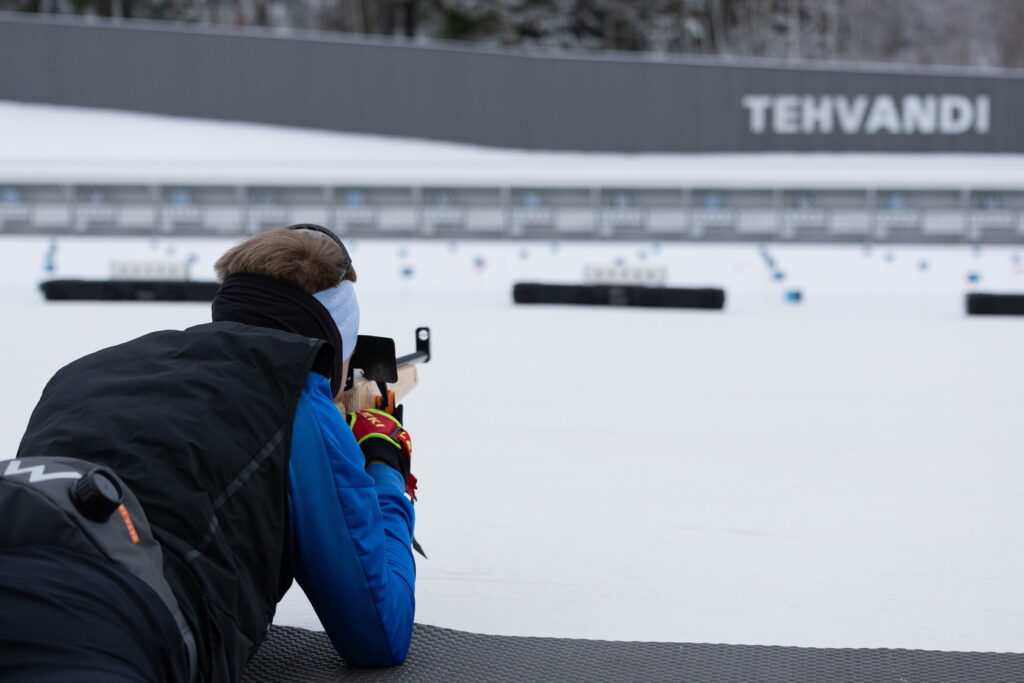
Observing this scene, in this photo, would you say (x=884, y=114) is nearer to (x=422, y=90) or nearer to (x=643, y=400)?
(x=422, y=90)

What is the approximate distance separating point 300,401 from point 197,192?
55.0 ft

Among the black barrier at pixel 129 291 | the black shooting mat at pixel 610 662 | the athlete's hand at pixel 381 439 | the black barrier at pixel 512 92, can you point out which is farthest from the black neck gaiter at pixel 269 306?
the black barrier at pixel 512 92

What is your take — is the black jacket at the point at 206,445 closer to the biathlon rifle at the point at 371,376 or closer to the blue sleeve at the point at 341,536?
the blue sleeve at the point at 341,536

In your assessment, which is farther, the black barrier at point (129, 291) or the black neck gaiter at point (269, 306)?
the black barrier at point (129, 291)

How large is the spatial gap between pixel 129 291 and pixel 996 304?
31.0 feet

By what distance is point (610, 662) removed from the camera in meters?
2.06

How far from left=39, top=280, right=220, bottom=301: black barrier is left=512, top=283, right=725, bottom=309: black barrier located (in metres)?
3.61

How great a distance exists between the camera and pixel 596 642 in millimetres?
2191

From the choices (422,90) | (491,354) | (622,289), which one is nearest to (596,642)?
(491,354)

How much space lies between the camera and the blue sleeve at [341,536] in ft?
5.28

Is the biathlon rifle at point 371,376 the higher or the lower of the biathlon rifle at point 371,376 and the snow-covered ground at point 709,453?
the higher

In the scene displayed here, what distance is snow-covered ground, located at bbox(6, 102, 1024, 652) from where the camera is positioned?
258 centimetres

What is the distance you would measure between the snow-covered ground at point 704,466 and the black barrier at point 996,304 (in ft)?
0.71

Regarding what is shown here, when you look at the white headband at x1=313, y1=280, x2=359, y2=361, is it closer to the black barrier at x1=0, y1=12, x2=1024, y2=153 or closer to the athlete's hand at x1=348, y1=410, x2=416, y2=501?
the athlete's hand at x1=348, y1=410, x2=416, y2=501
